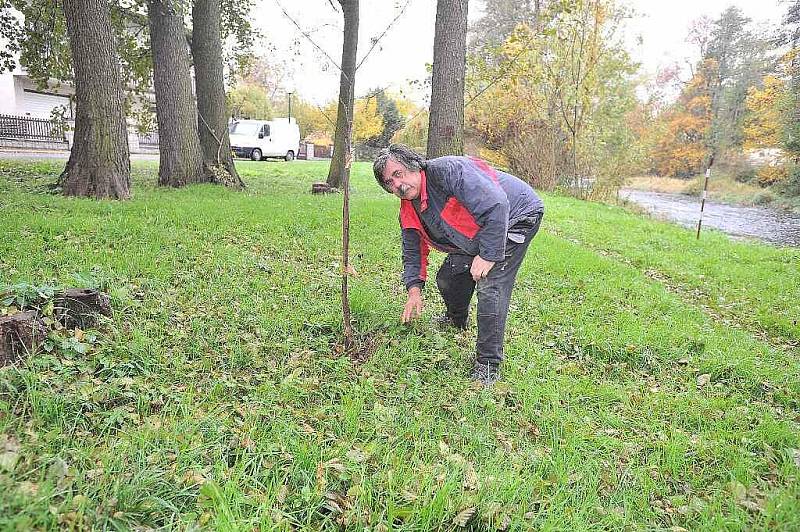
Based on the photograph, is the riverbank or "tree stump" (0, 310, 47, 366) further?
the riverbank

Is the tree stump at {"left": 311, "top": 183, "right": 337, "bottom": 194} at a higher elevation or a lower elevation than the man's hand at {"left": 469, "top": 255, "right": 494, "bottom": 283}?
higher

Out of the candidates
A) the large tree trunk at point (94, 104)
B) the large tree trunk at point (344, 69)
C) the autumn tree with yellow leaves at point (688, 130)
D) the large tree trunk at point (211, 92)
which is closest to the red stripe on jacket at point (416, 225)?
the large tree trunk at point (344, 69)

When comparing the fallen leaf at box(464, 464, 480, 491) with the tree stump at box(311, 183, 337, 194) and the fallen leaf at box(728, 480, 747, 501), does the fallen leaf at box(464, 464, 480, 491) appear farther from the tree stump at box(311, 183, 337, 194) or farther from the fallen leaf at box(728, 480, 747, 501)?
the tree stump at box(311, 183, 337, 194)

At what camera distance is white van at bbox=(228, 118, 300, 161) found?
24234 millimetres

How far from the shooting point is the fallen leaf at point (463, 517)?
1969 mm

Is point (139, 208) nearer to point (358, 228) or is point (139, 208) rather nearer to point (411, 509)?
point (358, 228)

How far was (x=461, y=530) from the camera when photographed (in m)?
1.98

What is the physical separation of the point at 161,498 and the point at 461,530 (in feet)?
3.65

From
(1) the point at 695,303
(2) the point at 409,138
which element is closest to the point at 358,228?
(1) the point at 695,303

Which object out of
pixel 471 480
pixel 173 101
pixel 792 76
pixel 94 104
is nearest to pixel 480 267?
pixel 471 480

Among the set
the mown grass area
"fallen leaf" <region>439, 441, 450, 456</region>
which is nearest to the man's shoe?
the mown grass area

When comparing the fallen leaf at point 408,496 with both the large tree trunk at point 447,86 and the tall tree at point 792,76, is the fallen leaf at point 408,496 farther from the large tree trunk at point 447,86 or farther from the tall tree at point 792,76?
the tall tree at point 792,76

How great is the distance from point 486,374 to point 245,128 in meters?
23.7

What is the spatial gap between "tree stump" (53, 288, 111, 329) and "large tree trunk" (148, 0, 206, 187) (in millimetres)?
6979
